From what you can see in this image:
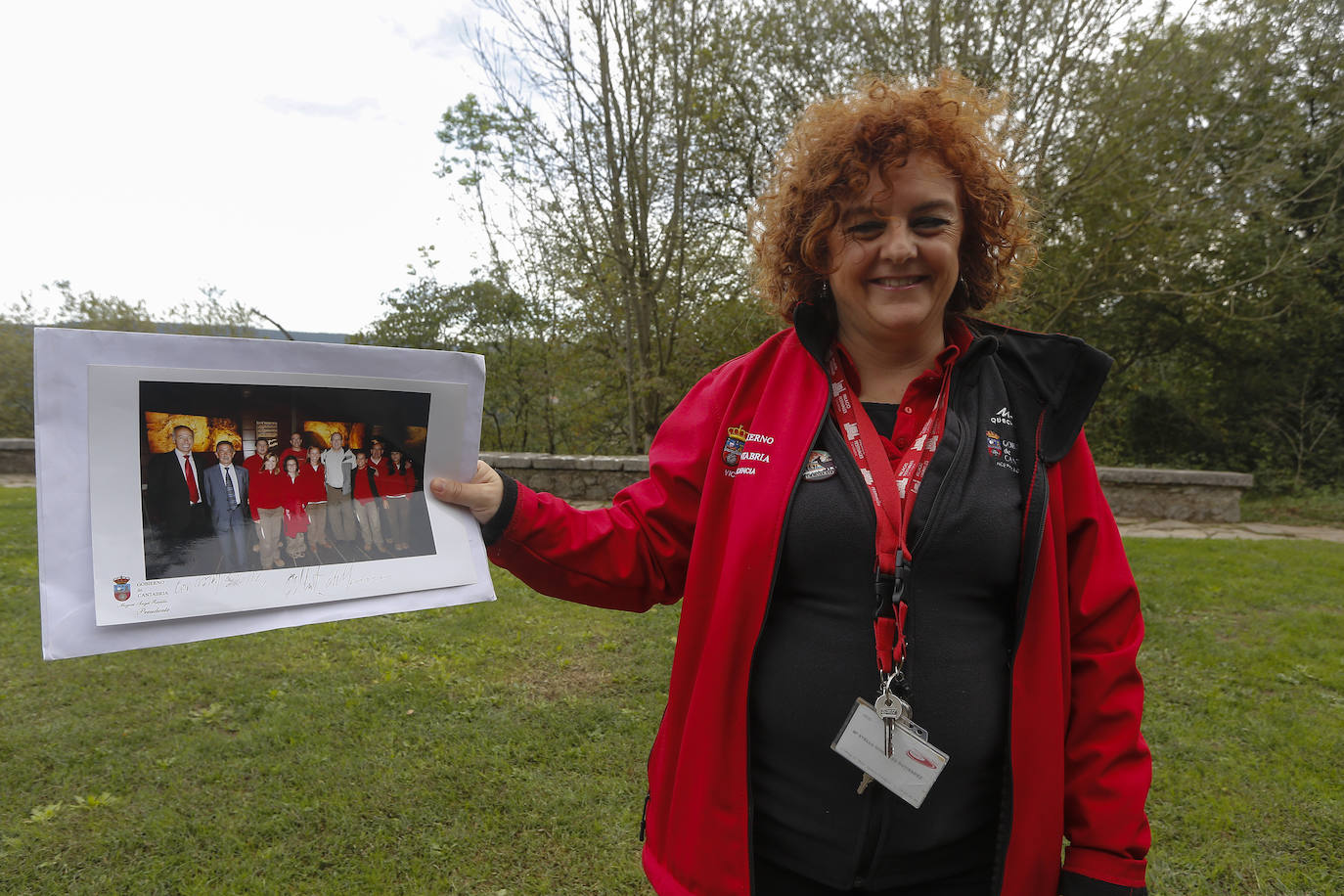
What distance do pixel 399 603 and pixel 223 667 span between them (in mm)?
3684

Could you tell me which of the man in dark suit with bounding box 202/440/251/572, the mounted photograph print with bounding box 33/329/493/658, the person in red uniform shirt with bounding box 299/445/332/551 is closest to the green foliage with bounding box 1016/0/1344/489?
the mounted photograph print with bounding box 33/329/493/658

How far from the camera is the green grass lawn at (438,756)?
2.73 metres

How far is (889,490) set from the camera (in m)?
1.37

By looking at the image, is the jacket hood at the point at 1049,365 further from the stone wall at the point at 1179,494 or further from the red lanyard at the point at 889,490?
the stone wall at the point at 1179,494

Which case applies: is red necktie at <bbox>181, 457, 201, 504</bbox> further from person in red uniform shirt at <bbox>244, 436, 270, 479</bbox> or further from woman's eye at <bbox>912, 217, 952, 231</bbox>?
woman's eye at <bbox>912, 217, 952, 231</bbox>

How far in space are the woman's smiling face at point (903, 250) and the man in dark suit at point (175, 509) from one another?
45.6 inches

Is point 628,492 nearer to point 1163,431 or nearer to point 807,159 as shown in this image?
point 807,159

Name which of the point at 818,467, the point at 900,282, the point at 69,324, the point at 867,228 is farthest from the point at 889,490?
the point at 69,324

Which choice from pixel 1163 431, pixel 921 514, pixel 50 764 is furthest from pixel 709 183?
pixel 921 514

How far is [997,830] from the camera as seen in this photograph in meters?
1.37

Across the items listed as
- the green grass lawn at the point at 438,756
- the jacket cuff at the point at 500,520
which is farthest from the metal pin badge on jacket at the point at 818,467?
the green grass lawn at the point at 438,756

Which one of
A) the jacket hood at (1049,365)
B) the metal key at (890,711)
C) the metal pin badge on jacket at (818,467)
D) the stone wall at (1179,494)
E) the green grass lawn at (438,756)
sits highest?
the jacket hood at (1049,365)

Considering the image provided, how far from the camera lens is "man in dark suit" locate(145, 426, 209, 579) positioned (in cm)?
120

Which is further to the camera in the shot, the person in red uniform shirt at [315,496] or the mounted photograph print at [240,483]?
the person in red uniform shirt at [315,496]
